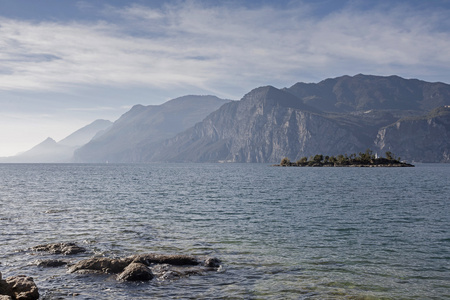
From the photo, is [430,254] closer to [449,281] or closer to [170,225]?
[449,281]

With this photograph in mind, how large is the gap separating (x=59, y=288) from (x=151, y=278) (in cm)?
483

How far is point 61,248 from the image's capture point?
2775 cm

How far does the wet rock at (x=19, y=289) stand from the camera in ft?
54.2

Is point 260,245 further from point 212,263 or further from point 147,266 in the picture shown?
point 147,266

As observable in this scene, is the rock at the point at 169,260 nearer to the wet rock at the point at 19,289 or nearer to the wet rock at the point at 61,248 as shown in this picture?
the wet rock at the point at 61,248

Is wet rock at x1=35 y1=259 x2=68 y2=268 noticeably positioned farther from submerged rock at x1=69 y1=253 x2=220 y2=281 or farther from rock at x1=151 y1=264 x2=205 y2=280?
rock at x1=151 y1=264 x2=205 y2=280

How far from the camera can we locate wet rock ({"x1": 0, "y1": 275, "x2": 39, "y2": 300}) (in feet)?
54.2

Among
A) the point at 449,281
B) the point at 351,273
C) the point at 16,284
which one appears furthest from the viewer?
the point at 351,273

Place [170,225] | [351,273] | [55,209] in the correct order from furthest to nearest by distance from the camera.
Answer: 1. [55,209]
2. [170,225]
3. [351,273]

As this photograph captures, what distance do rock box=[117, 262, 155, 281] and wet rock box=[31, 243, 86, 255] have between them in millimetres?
7936

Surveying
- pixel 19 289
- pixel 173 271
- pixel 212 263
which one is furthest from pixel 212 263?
pixel 19 289

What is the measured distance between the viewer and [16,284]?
1733cm

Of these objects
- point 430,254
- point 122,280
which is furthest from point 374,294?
point 122,280

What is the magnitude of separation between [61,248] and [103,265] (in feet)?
23.5
